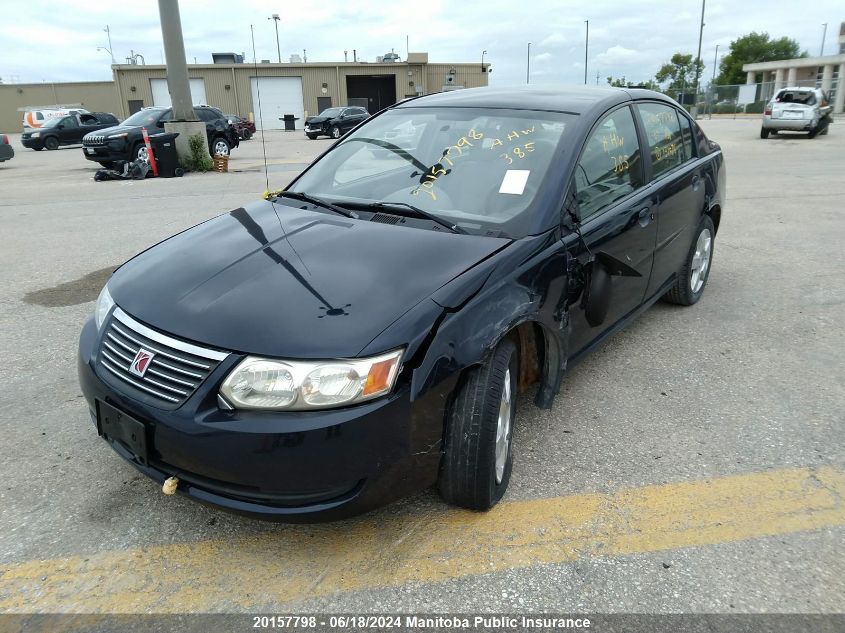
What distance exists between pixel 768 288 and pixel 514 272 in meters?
3.99

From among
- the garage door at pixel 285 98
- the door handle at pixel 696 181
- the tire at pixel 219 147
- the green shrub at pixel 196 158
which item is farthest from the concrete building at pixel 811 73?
the door handle at pixel 696 181

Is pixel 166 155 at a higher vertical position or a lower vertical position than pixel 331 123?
higher

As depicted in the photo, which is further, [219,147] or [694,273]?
[219,147]

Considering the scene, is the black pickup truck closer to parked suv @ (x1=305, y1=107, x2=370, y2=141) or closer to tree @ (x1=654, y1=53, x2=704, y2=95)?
parked suv @ (x1=305, y1=107, x2=370, y2=141)

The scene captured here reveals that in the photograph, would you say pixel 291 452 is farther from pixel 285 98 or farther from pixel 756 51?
pixel 756 51

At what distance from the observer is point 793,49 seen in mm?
79000

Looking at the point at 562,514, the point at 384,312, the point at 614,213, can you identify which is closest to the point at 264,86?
the point at 614,213

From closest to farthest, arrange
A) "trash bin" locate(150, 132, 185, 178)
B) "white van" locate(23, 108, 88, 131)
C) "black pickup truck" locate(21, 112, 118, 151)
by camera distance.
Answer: "trash bin" locate(150, 132, 185, 178) < "black pickup truck" locate(21, 112, 118, 151) < "white van" locate(23, 108, 88, 131)

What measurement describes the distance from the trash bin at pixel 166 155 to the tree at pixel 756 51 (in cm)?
7872

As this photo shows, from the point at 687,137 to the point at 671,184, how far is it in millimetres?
879

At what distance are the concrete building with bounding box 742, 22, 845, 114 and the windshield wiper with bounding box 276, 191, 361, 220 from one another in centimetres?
4705

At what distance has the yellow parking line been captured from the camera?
221 cm

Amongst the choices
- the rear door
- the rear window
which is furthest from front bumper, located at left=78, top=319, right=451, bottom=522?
the rear window

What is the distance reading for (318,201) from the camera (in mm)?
3377
